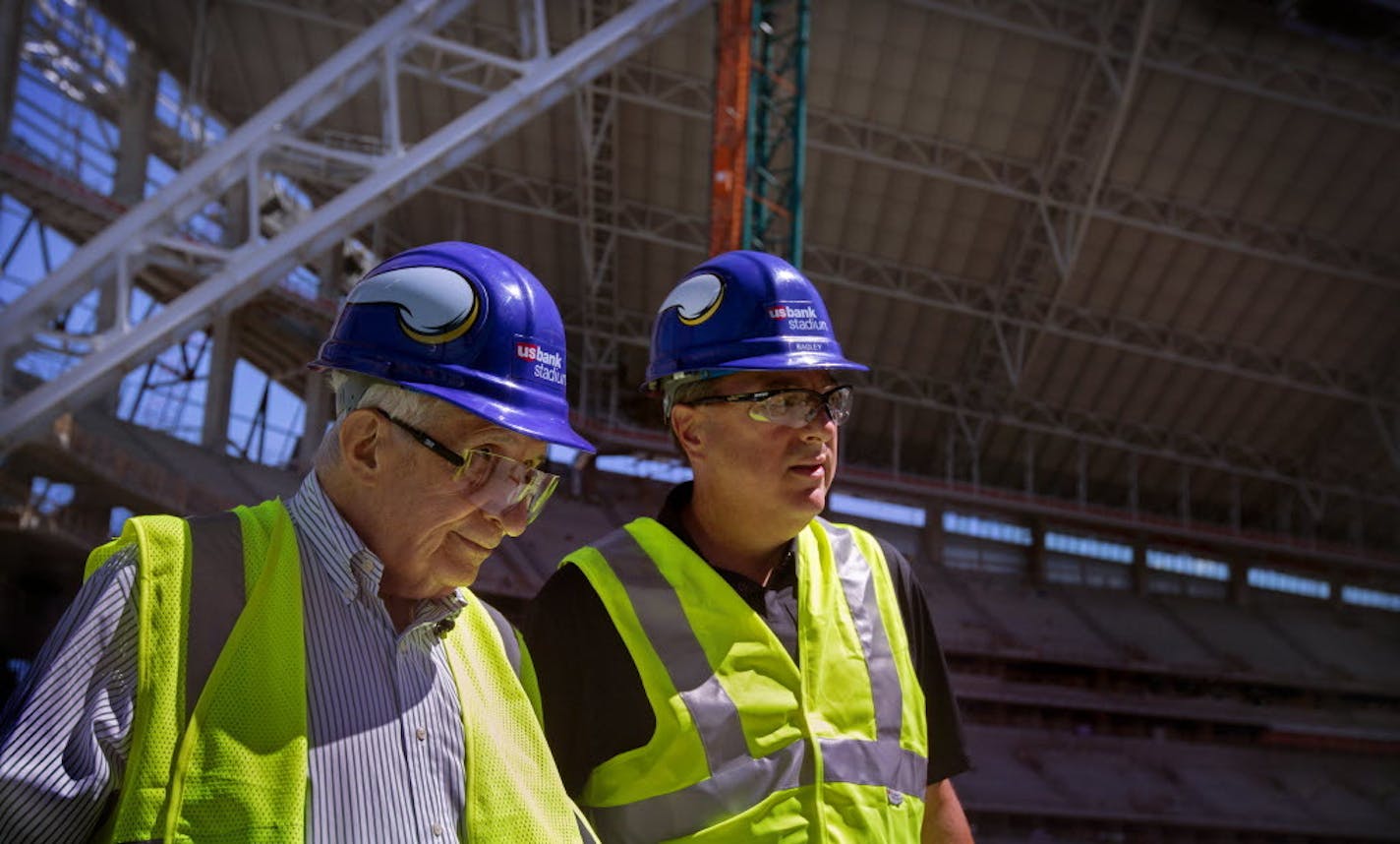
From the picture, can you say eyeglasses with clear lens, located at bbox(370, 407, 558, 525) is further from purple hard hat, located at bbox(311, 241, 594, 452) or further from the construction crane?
the construction crane

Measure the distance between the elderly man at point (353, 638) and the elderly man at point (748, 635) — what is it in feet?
0.93

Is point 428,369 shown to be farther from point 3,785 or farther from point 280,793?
point 3,785

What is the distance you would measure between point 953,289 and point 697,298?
2490 cm

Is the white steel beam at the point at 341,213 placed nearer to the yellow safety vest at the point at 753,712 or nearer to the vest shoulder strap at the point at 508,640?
the yellow safety vest at the point at 753,712

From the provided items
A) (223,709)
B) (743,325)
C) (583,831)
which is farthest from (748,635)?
(223,709)

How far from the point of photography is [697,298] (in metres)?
2.91

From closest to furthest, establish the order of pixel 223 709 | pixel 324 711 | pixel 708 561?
pixel 223 709 < pixel 324 711 < pixel 708 561

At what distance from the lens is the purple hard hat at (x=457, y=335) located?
2.00 metres

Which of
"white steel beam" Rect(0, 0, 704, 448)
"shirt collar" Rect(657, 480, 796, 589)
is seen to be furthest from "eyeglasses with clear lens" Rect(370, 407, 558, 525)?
"white steel beam" Rect(0, 0, 704, 448)

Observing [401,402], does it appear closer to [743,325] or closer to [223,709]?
[223,709]

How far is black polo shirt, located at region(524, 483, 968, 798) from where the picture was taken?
2.51 metres

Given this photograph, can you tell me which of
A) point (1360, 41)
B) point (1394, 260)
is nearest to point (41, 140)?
point (1360, 41)

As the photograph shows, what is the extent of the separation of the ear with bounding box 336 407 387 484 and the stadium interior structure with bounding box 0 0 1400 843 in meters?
12.5

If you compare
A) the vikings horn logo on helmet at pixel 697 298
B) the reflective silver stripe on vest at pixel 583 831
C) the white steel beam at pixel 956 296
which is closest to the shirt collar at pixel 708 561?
the vikings horn logo on helmet at pixel 697 298
